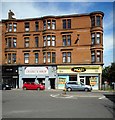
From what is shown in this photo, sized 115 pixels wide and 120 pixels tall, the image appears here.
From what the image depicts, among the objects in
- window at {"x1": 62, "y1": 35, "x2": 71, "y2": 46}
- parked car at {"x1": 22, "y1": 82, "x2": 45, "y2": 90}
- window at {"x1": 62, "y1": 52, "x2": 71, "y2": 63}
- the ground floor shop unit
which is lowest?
parked car at {"x1": 22, "y1": 82, "x2": 45, "y2": 90}

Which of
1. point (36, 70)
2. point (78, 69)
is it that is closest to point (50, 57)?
point (36, 70)

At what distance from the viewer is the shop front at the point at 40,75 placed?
50906 mm

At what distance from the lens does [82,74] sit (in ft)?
162

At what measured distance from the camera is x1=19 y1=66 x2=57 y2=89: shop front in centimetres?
5091

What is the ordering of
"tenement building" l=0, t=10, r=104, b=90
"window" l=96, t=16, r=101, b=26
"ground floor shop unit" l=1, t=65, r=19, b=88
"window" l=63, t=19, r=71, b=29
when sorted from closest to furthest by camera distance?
"window" l=96, t=16, r=101, b=26 → "tenement building" l=0, t=10, r=104, b=90 → "window" l=63, t=19, r=71, b=29 → "ground floor shop unit" l=1, t=65, r=19, b=88

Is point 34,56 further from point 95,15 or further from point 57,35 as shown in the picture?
point 95,15

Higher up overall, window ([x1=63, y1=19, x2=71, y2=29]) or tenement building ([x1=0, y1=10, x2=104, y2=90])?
window ([x1=63, y1=19, x2=71, y2=29])

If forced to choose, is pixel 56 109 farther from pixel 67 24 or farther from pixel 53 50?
pixel 67 24

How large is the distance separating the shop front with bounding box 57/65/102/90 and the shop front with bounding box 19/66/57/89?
1356mm

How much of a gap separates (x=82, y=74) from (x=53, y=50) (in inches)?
282

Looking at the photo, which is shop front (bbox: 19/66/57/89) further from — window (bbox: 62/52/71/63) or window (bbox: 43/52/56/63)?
window (bbox: 62/52/71/63)

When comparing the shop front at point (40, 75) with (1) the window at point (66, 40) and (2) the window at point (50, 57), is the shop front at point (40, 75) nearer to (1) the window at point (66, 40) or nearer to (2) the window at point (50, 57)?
(2) the window at point (50, 57)

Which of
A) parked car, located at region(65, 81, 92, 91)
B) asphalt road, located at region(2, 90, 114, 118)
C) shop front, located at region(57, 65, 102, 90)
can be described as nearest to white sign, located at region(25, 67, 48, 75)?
shop front, located at region(57, 65, 102, 90)

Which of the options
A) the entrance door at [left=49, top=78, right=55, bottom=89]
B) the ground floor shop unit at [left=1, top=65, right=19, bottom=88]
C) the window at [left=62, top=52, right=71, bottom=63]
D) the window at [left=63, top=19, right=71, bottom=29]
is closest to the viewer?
the window at [left=62, top=52, right=71, bottom=63]
